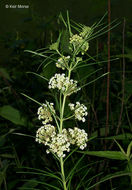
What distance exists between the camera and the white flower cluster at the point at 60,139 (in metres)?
0.39

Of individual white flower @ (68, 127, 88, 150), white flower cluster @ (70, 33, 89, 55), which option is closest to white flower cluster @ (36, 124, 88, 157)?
individual white flower @ (68, 127, 88, 150)

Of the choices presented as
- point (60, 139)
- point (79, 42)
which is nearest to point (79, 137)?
point (60, 139)

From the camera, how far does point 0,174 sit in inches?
25.9

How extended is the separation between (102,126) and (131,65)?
541mm

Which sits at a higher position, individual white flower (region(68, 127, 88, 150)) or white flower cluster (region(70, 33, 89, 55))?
white flower cluster (region(70, 33, 89, 55))

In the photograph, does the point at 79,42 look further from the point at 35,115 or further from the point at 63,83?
the point at 35,115

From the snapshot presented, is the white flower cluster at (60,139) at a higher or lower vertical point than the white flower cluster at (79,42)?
lower

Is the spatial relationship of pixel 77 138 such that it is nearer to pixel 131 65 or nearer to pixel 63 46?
pixel 63 46

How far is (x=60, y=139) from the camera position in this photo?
385mm

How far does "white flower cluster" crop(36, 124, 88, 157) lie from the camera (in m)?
0.39

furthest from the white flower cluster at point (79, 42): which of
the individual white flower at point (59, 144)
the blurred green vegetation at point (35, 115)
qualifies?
the individual white flower at point (59, 144)

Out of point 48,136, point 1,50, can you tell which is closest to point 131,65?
point 48,136

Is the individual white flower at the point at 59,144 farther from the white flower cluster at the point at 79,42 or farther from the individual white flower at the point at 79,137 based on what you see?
the white flower cluster at the point at 79,42

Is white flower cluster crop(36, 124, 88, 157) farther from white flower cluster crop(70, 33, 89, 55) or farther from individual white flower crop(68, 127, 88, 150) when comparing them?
white flower cluster crop(70, 33, 89, 55)
